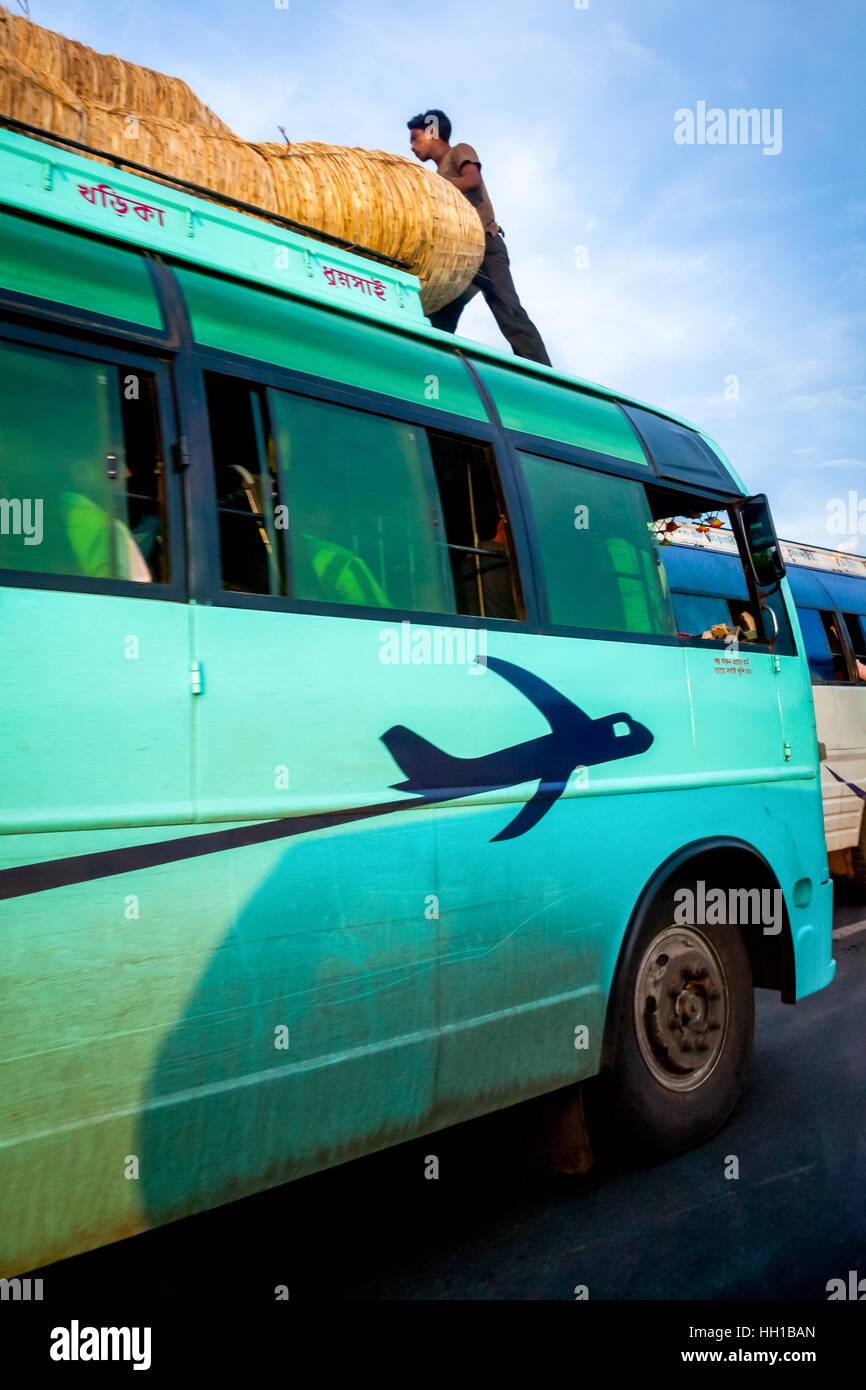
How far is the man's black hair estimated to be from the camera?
242 inches

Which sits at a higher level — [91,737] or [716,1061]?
[91,737]

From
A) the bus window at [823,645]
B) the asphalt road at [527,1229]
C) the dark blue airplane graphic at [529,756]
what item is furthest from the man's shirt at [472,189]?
the bus window at [823,645]

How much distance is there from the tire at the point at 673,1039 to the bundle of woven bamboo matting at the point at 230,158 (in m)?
3.18

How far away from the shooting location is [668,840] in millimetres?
3643

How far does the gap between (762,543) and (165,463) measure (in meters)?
2.95

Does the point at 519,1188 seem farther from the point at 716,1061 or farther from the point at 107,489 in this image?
the point at 107,489

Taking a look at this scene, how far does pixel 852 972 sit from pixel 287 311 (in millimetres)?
5888

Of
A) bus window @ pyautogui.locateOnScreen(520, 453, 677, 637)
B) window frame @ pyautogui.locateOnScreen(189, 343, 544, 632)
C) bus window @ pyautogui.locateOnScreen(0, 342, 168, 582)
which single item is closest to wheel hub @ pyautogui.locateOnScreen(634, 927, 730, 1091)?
bus window @ pyautogui.locateOnScreen(520, 453, 677, 637)

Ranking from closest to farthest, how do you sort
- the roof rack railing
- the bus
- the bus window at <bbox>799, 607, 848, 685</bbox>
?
1. the roof rack railing
2. the bus
3. the bus window at <bbox>799, 607, 848, 685</bbox>

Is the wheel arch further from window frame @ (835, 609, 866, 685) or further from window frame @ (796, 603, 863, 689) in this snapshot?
window frame @ (835, 609, 866, 685)

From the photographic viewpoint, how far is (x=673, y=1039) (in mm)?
3748

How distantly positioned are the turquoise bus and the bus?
3.84 m

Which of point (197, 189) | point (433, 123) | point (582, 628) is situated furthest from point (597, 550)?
point (433, 123)
